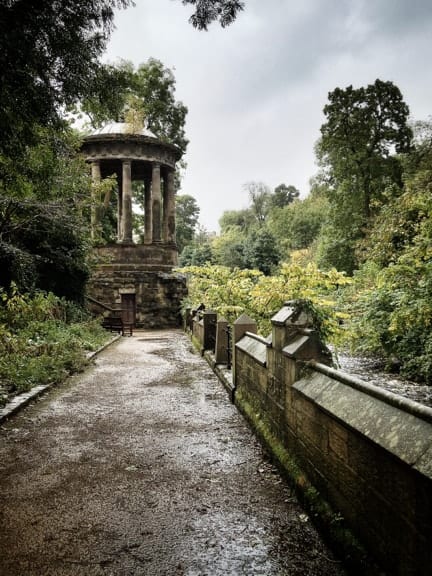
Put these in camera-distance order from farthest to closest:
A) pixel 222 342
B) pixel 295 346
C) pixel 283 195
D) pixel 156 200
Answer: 1. pixel 283 195
2. pixel 156 200
3. pixel 222 342
4. pixel 295 346

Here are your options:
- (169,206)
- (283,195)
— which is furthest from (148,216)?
(283,195)

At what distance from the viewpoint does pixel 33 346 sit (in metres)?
9.52

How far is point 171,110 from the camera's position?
106ft

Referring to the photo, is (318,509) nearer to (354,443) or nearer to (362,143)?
(354,443)

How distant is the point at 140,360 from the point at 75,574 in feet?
30.6

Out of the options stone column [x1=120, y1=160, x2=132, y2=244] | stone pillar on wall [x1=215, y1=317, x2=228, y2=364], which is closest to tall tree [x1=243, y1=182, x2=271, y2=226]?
stone column [x1=120, y1=160, x2=132, y2=244]

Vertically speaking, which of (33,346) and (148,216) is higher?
(148,216)

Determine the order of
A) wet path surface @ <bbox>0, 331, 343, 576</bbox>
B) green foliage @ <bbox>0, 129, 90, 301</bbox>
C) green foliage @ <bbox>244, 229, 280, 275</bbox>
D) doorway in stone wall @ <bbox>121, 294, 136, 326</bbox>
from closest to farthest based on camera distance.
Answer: wet path surface @ <bbox>0, 331, 343, 576</bbox> < green foliage @ <bbox>0, 129, 90, 301</bbox> < doorway in stone wall @ <bbox>121, 294, 136, 326</bbox> < green foliage @ <bbox>244, 229, 280, 275</bbox>

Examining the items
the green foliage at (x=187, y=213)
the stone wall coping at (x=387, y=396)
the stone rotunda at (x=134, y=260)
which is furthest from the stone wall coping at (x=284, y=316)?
the green foliage at (x=187, y=213)

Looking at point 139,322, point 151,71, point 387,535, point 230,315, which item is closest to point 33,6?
point 387,535

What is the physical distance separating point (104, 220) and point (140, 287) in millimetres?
7717

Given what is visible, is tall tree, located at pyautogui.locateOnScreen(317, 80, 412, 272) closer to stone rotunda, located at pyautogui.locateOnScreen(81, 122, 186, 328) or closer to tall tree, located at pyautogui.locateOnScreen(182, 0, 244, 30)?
stone rotunda, located at pyautogui.locateOnScreen(81, 122, 186, 328)

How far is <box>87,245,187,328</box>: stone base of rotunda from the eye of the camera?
25.1 metres

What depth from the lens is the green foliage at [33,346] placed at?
767 cm
